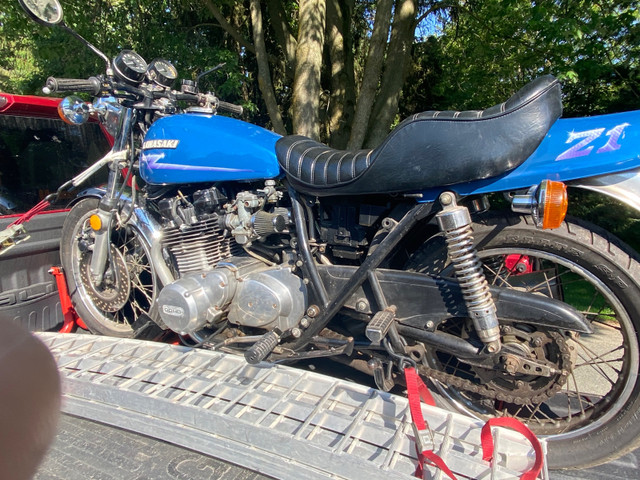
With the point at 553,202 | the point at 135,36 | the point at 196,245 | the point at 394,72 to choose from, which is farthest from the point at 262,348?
the point at 135,36

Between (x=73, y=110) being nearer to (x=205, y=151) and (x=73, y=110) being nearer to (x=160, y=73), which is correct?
(x=160, y=73)

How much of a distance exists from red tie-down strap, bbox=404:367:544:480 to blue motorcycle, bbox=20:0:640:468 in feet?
0.70

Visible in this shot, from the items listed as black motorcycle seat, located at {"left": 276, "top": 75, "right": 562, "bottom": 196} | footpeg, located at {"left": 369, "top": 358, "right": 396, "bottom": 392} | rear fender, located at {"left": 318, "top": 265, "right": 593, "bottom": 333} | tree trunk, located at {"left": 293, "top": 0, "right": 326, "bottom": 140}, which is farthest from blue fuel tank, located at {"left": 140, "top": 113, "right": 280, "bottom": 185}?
tree trunk, located at {"left": 293, "top": 0, "right": 326, "bottom": 140}

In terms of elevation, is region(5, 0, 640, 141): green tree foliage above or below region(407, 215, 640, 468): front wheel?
above

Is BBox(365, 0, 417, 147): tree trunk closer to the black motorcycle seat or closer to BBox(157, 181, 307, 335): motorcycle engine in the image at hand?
BBox(157, 181, 307, 335): motorcycle engine

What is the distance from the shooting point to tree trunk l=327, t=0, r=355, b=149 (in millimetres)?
7066

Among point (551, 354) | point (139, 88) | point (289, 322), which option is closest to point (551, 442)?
point (551, 354)

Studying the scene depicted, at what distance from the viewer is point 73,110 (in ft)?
9.11

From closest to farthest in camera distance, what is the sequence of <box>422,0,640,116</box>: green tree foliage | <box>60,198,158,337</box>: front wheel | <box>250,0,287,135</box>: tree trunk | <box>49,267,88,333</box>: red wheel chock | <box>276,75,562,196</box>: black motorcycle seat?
<box>276,75,562,196</box>: black motorcycle seat
<box>60,198,158,337</box>: front wheel
<box>49,267,88,333</box>: red wheel chock
<box>422,0,640,116</box>: green tree foliage
<box>250,0,287,135</box>: tree trunk

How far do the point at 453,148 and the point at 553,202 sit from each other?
0.41 m

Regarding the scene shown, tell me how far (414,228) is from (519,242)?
0.45m

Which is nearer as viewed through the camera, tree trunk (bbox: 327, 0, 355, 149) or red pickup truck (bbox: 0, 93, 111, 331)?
red pickup truck (bbox: 0, 93, 111, 331)

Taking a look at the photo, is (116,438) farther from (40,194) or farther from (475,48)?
(475,48)

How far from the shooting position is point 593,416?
193cm
